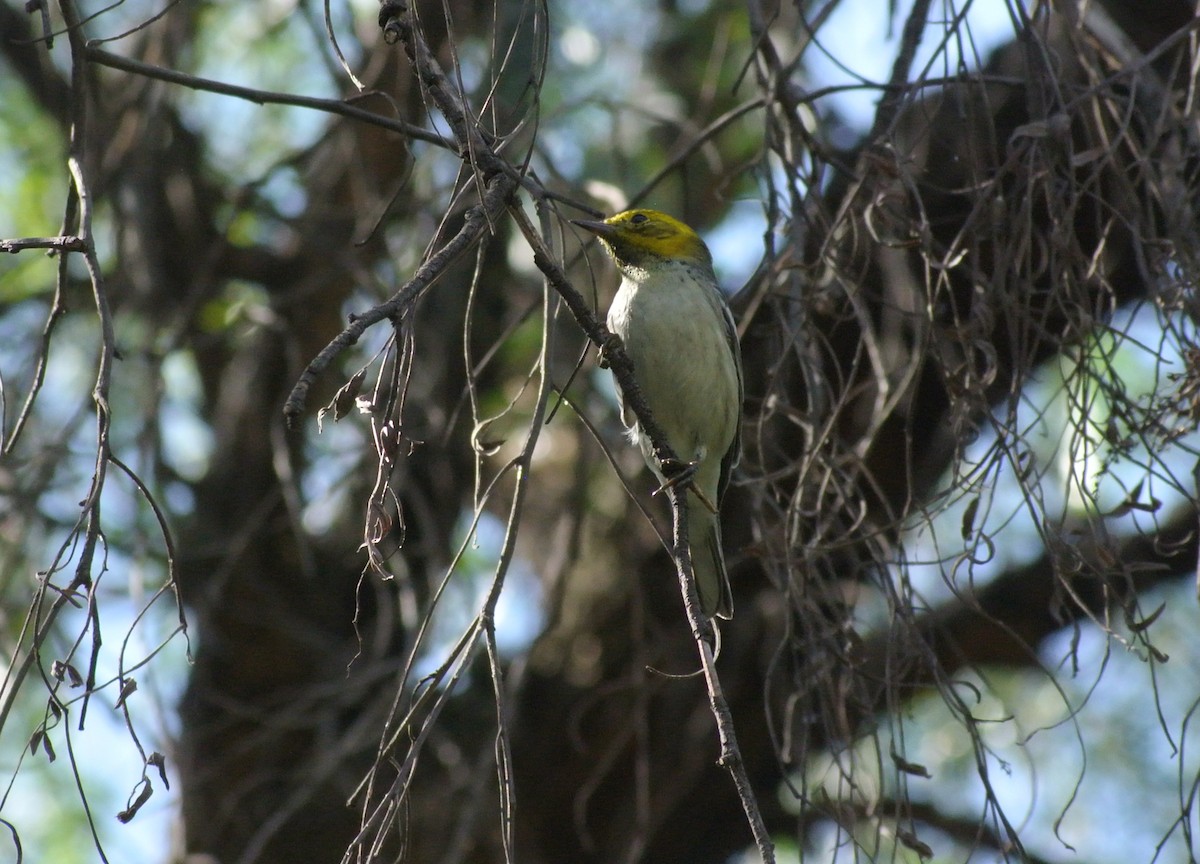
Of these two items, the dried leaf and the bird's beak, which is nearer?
the dried leaf

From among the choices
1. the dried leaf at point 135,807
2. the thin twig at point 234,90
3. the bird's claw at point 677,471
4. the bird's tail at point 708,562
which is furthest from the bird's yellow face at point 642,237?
the dried leaf at point 135,807

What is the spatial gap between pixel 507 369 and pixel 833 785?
8.21 feet

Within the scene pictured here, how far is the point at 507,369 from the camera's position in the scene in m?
6.12

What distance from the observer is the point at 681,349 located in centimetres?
418

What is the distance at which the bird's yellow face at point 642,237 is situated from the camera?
4.30 m

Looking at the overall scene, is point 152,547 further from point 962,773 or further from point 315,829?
point 962,773

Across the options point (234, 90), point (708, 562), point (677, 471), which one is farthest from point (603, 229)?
point (234, 90)

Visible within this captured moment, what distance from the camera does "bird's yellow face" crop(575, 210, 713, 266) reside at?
4.30m

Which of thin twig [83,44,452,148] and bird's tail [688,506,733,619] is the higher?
bird's tail [688,506,733,619]

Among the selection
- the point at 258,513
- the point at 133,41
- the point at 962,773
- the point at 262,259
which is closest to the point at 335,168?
the point at 262,259

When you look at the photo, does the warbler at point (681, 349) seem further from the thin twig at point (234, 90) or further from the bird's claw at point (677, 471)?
the thin twig at point (234, 90)

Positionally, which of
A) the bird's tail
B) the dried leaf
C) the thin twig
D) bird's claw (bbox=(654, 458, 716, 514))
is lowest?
the dried leaf

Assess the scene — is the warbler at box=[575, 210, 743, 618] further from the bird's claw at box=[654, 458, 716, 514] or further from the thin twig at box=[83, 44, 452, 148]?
the thin twig at box=[83, 44, 452, 148]

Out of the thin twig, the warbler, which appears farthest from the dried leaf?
the warbler
